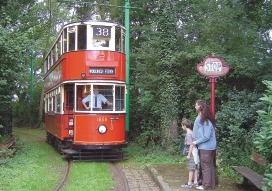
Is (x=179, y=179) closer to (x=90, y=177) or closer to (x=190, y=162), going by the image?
(x=190, y=162)

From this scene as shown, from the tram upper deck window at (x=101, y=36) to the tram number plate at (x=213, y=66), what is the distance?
224 inches

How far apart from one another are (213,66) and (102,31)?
592cm

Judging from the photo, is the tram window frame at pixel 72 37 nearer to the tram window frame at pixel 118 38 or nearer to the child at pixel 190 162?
the tram window frame at pixel 118 38

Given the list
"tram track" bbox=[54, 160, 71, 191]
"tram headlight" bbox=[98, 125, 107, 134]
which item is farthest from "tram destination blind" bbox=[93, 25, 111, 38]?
"tram track" bbox=[54, 160, 71, 191]

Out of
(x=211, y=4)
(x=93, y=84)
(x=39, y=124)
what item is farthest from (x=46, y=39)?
(x=93, y=84)

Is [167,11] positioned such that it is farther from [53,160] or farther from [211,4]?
[53,160]

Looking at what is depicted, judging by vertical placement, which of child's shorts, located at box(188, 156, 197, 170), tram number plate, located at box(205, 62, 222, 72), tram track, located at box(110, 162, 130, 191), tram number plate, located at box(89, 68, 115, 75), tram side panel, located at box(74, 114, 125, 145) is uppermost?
tram number plate, located at box(89, 68, 115, 75)

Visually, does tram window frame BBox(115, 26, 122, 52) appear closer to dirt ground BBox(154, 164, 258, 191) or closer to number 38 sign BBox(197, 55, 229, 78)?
dirt ground BBox(154, 164, 258, 191)

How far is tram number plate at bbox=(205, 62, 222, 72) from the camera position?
9.45 m

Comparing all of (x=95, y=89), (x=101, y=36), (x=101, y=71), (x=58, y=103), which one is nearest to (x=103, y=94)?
(x=95, y=89)

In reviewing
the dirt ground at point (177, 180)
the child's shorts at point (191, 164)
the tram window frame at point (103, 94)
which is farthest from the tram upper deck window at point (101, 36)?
the child's shorts at point (191, 164)

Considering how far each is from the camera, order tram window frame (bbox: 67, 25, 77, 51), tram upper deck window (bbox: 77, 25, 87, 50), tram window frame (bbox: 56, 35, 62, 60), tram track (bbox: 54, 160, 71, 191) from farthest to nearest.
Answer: tram window frame (bbox: 56, 35, 62, 60) < tram window frame (bbox: 67, 25, 77, 51) < tram upper deck window (bbox: 77, 25, 87, 50) < tram track (bbox: 54, 160, 71, 191)

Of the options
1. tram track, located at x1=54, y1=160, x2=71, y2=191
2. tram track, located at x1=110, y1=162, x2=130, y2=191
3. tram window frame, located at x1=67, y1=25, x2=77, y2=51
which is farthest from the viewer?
tram window frame, located at x1=67, y1=25, x2=77, y2=51

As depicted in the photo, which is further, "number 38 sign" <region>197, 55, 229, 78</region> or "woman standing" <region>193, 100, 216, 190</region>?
"number 38 sign" <region>197, 55, 229, 78</region>
